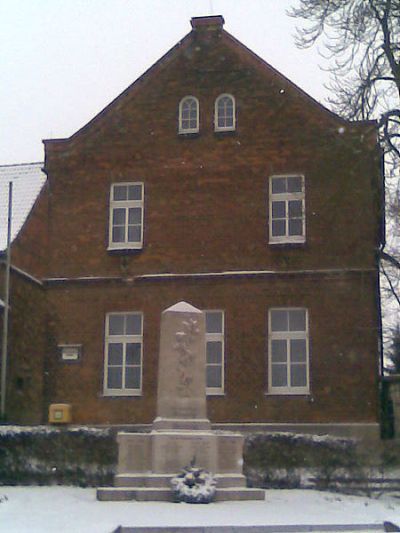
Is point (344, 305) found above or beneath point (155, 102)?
beneath

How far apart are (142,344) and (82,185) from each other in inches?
197

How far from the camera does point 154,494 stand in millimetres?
15641

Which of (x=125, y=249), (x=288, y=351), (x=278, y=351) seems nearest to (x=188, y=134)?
(x=125, y=249)

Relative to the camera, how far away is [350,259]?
25.0m

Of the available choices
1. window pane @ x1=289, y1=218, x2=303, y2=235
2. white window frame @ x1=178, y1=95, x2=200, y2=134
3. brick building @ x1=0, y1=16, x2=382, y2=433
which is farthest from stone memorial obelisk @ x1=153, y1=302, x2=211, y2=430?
white window frame @ x1=178, y1=95, x2=200, y2=134

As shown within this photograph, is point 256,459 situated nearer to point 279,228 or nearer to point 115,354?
point 115,354

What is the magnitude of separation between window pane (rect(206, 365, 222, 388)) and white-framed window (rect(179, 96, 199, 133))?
678cm

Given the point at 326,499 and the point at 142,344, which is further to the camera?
the point at 142,344

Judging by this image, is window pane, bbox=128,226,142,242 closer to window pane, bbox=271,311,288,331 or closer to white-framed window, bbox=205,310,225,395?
white-framed window, bbox=205,310,225,395

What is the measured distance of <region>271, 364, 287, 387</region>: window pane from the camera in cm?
2483

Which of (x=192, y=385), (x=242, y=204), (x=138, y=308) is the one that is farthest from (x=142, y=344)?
(x=192, y=385)

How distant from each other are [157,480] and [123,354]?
32.8ft

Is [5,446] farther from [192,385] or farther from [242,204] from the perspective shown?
[242,204]

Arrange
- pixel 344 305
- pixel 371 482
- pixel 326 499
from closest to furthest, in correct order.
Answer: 1. pixel 326 499
2. pixel 371 482
3. pixel 344 305
